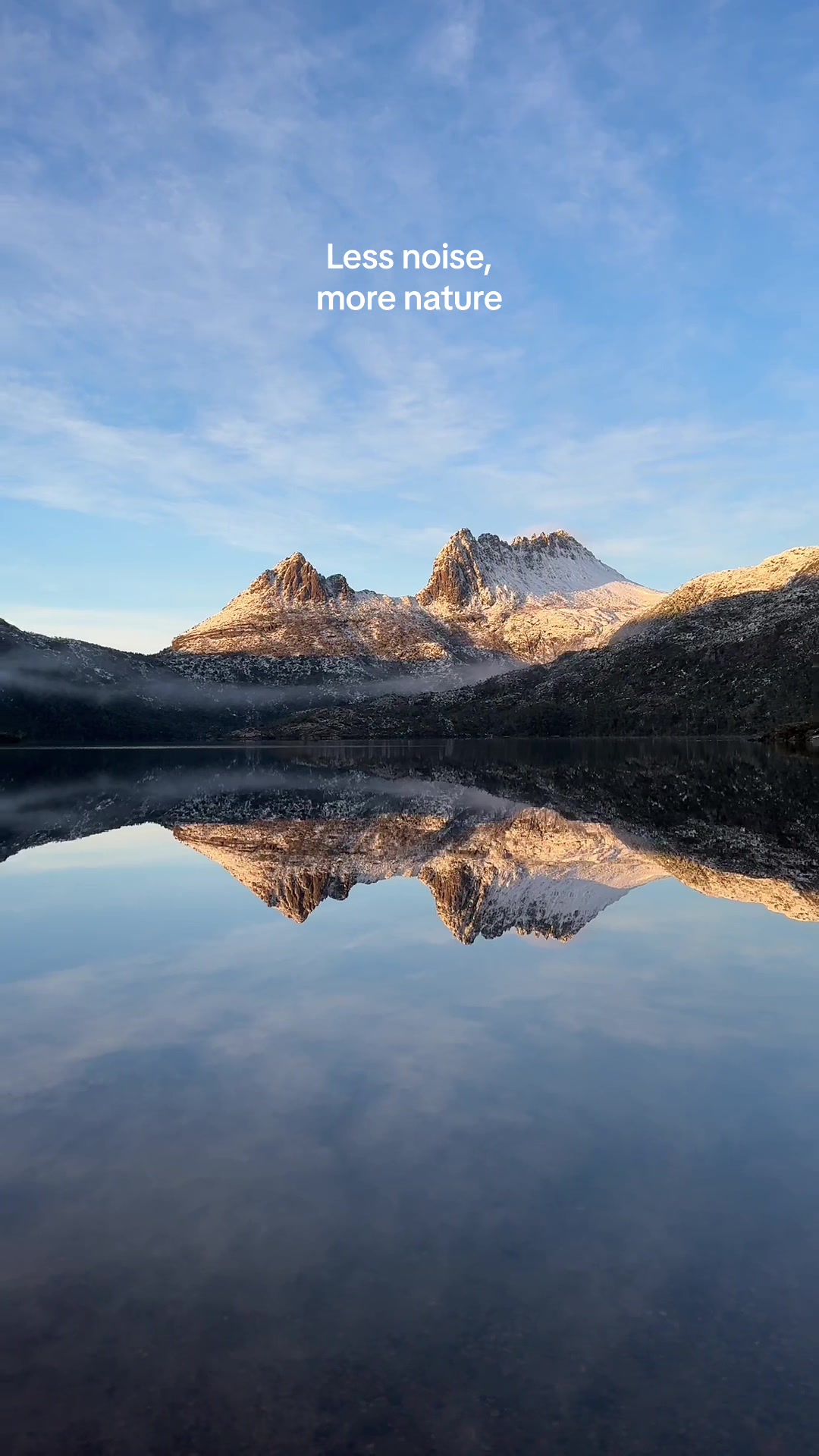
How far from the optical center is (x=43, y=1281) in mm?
8789

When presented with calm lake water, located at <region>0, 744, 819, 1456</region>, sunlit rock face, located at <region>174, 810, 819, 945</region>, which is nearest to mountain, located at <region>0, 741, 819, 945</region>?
sunlit rock face, located at <region>174, 810, 819, 945</region>

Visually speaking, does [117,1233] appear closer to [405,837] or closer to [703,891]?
[703,891]

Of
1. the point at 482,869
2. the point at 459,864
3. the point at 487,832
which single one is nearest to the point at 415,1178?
the point at 482,869

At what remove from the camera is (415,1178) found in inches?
422

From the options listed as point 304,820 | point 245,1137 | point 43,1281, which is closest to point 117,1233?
point 43,1281

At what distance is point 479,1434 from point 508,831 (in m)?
40.4

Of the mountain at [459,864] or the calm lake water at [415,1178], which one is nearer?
→ the calm lake water at [415,1178]

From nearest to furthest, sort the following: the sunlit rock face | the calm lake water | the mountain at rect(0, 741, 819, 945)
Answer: the calm lake water, the sunlit rock face, the mountain at rect(0, 741, 819, 945)

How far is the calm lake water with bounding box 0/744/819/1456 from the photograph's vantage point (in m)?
7.27

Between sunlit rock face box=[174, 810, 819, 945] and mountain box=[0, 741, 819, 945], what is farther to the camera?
mountain box=[0, 741, 819, 945]

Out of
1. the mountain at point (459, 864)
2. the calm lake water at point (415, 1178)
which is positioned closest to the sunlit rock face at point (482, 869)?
the mountain at point (459, 864)

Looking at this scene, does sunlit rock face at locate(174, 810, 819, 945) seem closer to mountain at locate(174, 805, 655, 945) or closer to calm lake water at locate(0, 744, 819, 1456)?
mountain at locate(174, 805, 655, 945)

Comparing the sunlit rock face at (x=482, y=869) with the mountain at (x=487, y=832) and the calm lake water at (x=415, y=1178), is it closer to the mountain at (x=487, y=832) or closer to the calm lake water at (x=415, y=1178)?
the mountain at (x=487, y=832)

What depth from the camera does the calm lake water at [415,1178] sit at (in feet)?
23.8
